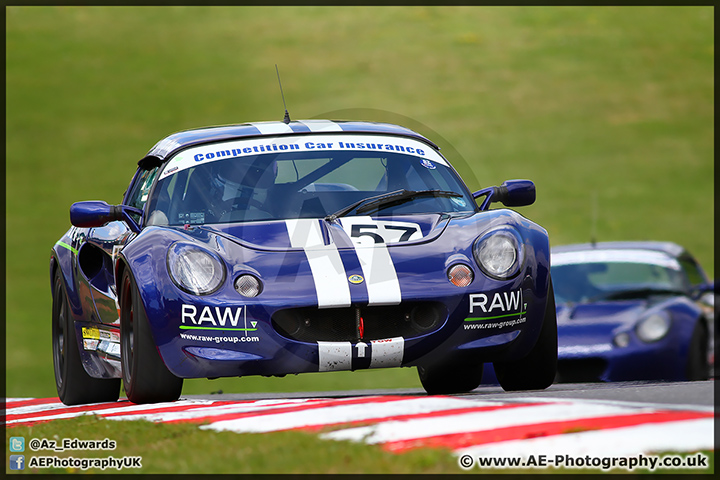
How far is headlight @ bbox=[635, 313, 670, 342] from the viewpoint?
8594 millimetres

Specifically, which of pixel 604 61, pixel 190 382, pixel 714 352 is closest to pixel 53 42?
pixel 604 61

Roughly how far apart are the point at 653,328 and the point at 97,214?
461cm

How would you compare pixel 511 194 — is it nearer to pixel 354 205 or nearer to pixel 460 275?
pixel 354 205

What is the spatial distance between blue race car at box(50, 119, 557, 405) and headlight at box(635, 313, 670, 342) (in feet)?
8.99

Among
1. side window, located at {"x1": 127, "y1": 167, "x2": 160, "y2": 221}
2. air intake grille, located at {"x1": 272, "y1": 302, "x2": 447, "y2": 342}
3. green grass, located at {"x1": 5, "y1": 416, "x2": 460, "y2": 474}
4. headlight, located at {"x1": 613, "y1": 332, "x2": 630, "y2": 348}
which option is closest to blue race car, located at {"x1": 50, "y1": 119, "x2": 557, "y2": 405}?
air intake grille, located at {"x1": 272, "y1": 302, "x2": 447, "y2": 342}

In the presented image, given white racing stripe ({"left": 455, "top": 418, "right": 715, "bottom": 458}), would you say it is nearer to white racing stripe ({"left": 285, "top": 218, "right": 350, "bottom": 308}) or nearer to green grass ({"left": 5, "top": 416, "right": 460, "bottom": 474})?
green grass ({"left": 5, "top": 416, "right": 460, "bottom": 474})

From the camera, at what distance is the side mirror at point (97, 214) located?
19.1 feet

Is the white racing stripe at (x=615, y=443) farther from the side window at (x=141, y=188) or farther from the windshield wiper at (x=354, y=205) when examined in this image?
the side window at (x=141, y=188)

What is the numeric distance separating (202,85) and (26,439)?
37.0 metres

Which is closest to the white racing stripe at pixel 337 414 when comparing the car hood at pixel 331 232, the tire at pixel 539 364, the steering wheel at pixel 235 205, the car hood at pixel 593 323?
the car hood at pixel 331 232

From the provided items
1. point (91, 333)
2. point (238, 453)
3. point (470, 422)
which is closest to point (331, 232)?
point (470, 422)

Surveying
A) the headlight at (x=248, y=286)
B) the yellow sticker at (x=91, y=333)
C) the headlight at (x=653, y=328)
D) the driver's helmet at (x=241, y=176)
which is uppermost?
the driver's helmet at (x=241, y=176)

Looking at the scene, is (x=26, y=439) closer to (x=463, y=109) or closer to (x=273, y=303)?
(x=273, y=303)

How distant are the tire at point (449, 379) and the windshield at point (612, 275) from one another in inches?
105
